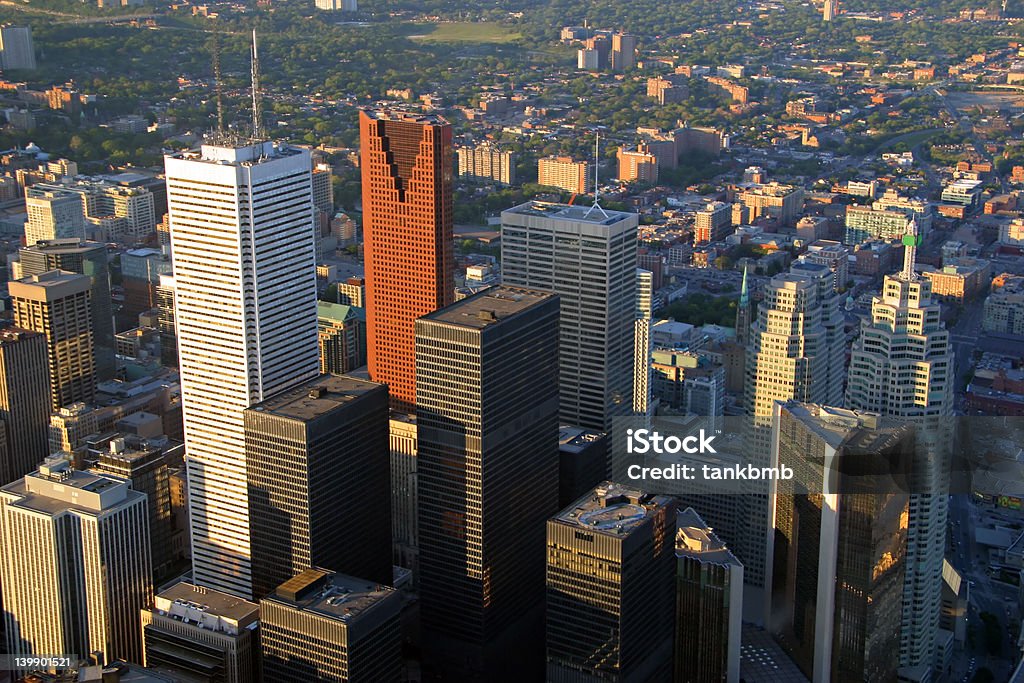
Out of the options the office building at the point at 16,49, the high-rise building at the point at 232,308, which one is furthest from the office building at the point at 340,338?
the office building at the point at 16,49

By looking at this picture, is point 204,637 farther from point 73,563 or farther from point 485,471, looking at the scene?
point 485,471

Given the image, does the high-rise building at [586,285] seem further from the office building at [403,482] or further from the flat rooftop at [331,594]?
the flat rooftop at [331,594]

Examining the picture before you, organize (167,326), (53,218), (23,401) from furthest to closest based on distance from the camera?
(53,218), (167,326), (23,401)

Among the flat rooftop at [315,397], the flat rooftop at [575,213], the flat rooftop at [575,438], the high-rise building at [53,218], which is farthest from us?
the high-rise building at [53,218]

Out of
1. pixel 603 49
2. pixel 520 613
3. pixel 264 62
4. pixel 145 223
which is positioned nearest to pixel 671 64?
pixel 603 49

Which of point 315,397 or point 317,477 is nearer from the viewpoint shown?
point 317,477

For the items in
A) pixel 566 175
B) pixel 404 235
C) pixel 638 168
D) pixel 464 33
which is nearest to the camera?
pixel 404 235

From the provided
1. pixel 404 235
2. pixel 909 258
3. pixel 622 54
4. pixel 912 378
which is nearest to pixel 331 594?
pixel 912 378
